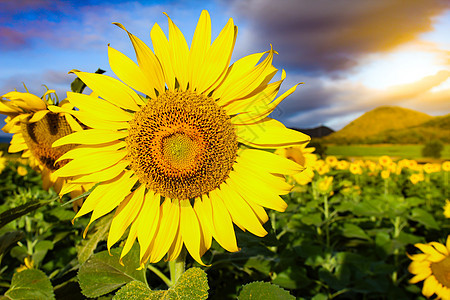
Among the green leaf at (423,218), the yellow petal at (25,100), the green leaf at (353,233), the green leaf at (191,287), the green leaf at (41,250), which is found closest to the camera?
the green leaf at (191,287)

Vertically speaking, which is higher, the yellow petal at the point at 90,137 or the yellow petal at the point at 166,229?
the yellow petal at the point at 90,137

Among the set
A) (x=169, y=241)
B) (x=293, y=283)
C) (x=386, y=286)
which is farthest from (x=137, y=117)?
(x=386, y=286)

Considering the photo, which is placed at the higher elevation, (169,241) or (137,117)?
(137,117)

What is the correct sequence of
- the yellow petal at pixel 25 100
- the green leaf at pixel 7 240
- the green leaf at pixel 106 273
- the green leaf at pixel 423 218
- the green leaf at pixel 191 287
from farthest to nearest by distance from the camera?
the green leaf at pixel 423 218, the green leaf at pixel 7 240, the yellow petal at pixel 25 100, the green leaf at pixel 106 273, the green leaf at pixel 191 287

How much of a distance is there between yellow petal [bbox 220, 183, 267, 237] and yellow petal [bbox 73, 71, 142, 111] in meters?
0.53

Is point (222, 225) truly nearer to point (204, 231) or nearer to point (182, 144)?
point (204, 231)

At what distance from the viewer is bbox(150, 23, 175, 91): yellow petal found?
1.16 m

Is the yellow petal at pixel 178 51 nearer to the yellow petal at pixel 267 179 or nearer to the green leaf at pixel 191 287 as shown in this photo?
the yellow petal at pixel 267 179

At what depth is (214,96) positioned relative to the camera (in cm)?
129

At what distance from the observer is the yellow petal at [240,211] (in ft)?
4.02

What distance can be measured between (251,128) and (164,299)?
2.30 ft

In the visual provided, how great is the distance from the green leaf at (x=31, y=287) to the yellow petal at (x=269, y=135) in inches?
47.7

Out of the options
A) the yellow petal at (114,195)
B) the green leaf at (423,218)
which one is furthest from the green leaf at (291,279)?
the green leaf at (423,218)

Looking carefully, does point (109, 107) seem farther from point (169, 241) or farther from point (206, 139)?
point (169, 241)
